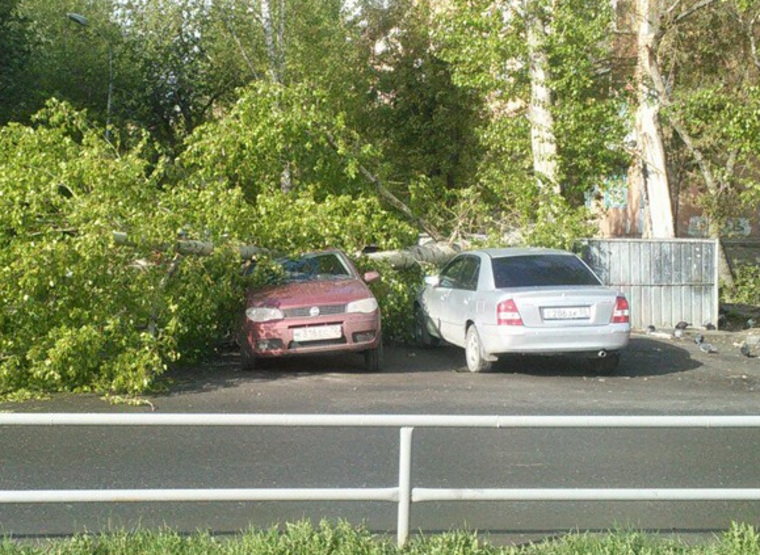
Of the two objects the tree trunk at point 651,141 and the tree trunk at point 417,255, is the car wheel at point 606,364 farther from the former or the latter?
the tree trunk at point 651,141

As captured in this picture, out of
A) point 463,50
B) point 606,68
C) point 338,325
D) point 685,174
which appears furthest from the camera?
point 685,174

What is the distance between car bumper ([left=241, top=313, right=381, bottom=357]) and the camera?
1296 centimetres

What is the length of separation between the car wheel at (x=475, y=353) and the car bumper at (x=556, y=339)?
0.49m

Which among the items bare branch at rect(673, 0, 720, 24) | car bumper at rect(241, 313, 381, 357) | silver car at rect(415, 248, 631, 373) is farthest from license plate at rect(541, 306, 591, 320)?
bare branch at rect(673, 0, 720, 24)

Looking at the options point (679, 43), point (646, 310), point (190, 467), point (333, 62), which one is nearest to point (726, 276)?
point (679, 43)

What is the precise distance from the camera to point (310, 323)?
12961 millimetres

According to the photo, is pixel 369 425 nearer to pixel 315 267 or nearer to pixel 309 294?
pixel 309 294

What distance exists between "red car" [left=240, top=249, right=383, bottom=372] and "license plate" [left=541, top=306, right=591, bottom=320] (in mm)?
2131

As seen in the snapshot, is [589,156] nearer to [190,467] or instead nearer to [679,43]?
[679,43]

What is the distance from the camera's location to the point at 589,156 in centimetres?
2283

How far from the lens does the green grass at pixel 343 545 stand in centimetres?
515

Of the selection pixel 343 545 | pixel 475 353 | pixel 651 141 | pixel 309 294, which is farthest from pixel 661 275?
pixel 343 545

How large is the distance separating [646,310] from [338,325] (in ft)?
29.8

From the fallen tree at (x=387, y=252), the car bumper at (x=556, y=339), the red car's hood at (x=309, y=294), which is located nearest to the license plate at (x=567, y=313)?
the car bumper at (x=556, y=339)
